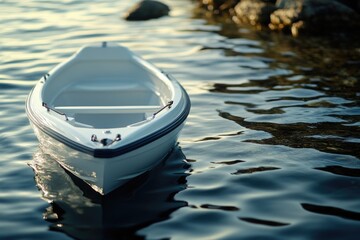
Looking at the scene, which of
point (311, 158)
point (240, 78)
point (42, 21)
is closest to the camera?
point (311, 158)

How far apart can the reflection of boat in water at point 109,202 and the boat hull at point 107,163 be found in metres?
0.24

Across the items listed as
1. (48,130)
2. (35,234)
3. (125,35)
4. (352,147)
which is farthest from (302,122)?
(125,35)

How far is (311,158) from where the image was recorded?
1141 centimetres

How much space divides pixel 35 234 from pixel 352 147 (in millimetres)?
6056

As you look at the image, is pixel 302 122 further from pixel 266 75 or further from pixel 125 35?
pixel 125 35

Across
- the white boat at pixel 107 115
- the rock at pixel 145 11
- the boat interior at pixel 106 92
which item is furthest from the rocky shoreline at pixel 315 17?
the boat interior at pixel 106 92

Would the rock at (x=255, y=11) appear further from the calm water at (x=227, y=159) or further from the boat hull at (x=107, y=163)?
the boat hull at (x=107, y=163)

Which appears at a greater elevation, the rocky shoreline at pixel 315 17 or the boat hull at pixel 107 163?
the rocky shoreline at pixel 315 17

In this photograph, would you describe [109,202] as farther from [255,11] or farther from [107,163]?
[255,11]

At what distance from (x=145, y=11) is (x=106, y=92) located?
1194 centimetres

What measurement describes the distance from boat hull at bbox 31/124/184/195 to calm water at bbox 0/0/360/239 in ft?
1.08

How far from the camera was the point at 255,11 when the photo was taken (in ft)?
75.6

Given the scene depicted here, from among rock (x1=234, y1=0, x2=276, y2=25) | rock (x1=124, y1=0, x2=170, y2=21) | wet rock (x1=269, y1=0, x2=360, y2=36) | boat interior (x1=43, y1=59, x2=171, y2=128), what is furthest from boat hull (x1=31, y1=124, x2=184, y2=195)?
rock (x1=124, y1=0, x2=170, y2=21)

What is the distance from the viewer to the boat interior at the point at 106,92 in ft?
39.7
